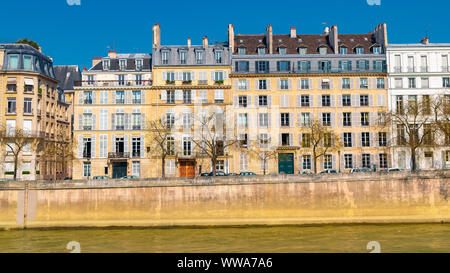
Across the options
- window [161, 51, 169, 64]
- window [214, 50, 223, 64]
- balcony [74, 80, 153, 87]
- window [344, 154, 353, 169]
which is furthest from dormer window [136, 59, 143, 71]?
window [344, 154, 353, 169]

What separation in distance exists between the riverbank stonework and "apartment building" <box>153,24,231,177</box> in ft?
40.7

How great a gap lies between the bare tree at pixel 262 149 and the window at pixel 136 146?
12.5m

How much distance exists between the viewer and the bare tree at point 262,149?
48.8 m

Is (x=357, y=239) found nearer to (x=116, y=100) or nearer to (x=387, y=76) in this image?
(x=387, y=76)

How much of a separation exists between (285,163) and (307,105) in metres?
7.21

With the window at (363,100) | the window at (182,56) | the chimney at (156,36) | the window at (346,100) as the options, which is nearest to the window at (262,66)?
the window at (182,56)

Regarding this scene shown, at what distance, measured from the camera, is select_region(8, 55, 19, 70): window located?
4881 cm

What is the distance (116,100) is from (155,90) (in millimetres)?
4566

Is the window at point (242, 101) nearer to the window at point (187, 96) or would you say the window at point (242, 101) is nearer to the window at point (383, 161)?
the window at point (187, 96)

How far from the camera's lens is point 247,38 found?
56.2m

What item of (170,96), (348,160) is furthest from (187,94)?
(348,160)

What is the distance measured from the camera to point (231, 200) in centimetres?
3666

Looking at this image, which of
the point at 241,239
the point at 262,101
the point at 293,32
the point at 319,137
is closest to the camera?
the point at 241,239

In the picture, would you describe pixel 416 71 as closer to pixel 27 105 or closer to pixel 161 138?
pixel 161 138
